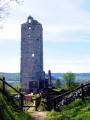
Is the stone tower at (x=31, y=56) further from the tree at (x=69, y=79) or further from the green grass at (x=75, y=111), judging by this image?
the green grass at (x=75, y=111)

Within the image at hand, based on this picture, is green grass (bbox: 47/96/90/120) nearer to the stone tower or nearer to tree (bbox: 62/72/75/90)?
the stone tower

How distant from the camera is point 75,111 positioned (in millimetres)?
9594

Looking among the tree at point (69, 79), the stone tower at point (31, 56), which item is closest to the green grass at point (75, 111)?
the stone tower at point (31, 56)

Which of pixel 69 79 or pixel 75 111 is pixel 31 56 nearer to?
pixel 69 79

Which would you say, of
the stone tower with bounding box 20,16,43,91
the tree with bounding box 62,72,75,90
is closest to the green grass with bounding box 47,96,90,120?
the stone tower with bounding box 20,16,43,91

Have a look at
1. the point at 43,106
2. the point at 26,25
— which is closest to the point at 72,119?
the point at 43,106

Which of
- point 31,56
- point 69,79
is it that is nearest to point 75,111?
point 31,56

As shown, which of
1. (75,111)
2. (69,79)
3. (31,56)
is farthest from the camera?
(69,79)

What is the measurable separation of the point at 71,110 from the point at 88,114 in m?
1.73

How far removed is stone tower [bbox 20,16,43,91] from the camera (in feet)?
137

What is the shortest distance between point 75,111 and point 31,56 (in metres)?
32.7

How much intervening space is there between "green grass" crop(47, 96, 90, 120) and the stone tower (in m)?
30.9

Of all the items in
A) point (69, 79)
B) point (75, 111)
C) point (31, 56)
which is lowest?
point (75, 111)

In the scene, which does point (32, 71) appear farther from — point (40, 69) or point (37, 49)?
point (37, 49)
